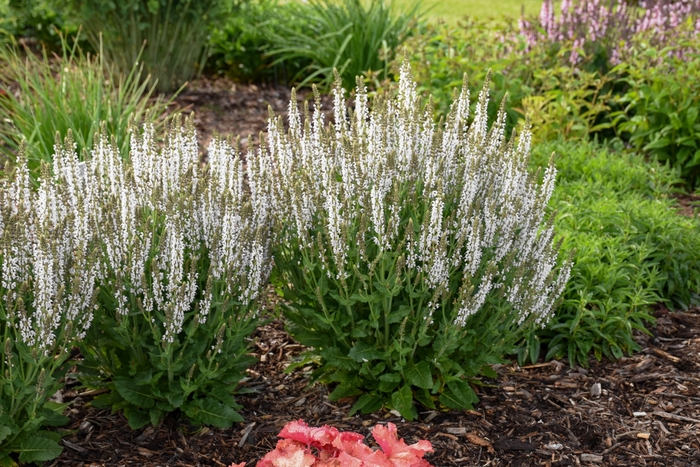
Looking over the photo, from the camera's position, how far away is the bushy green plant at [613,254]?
4395 mm

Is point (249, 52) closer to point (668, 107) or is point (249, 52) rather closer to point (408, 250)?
point (668, 107)

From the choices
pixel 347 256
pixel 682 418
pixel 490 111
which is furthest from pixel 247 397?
pixel 490 111

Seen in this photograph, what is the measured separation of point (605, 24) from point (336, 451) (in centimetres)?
664

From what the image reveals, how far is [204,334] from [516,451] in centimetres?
143

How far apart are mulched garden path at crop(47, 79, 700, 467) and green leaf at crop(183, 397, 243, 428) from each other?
0.09m

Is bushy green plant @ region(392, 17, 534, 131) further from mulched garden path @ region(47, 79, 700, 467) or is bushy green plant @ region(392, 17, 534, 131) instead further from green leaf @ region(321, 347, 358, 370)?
green leaf @ region(321, 347, 358, 370)

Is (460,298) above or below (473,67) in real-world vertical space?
below

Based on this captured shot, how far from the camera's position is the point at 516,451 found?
141 inches

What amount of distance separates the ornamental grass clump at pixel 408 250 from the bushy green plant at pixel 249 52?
5.85 meters

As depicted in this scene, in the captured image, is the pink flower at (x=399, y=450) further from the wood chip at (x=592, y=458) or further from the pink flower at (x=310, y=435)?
the wood chip at (x=592, y=458)

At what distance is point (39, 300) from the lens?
290 centimetres

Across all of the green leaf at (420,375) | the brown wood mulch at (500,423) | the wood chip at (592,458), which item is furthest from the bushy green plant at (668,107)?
the green leaf at (420,375)

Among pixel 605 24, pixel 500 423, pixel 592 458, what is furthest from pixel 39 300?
pixel 605 24

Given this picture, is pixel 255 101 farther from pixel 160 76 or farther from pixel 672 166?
pixel 672 166
